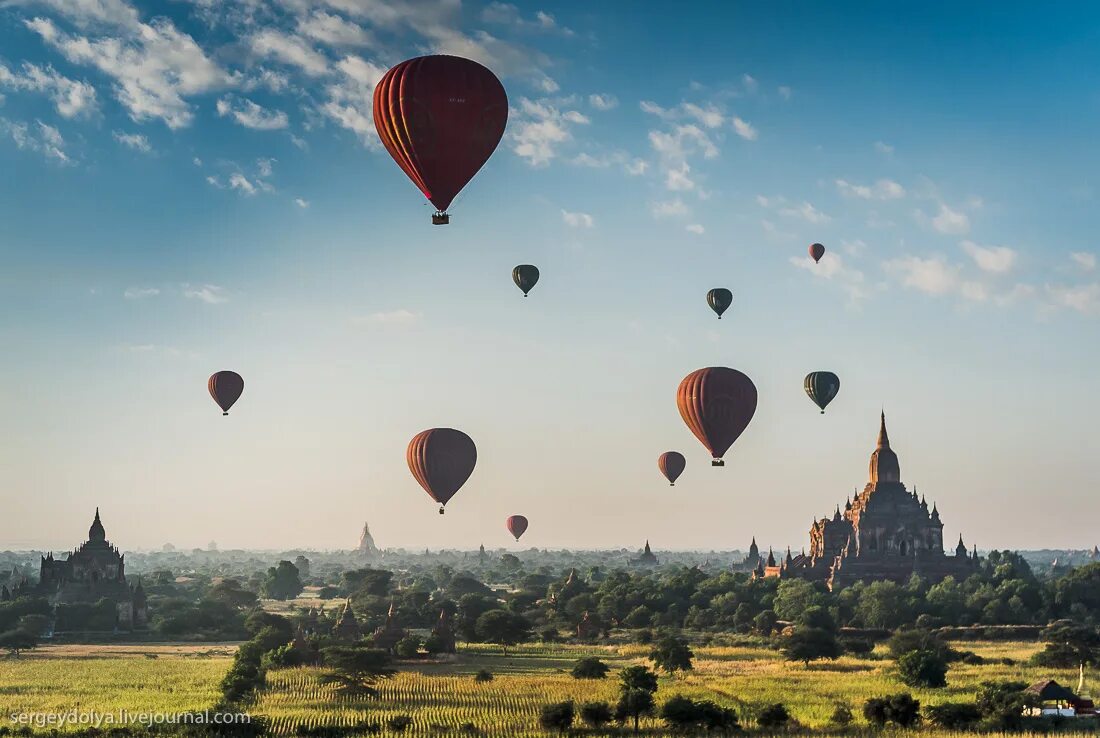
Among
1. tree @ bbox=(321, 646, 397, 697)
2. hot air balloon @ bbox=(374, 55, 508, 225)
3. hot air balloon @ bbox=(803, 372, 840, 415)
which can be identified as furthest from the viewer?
hot air balloon @ bbox=(803, 372, 840, 415)

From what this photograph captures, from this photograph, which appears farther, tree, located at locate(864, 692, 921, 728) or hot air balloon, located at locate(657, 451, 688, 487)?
hot air balloon, located at locate(657, 451, 688, 487)

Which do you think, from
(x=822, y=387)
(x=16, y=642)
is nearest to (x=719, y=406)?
(x=822, y=387)

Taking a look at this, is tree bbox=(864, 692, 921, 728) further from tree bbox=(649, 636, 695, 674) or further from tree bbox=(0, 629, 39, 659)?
tree bbox=(0, 629, 39, 659)

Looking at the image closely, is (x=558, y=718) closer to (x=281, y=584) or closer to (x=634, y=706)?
(x=634, y=706)

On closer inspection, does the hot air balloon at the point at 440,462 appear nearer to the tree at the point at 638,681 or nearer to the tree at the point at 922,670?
the tree at the point at 638,681

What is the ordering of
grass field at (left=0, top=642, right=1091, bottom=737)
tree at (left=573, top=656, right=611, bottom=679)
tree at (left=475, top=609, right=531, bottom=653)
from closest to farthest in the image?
grass field at (left=0, top=642, right=1091, bottom=737) < tree at (left=573, top=656, right=611, bottom=679) < tree at (left=475, top=609, right=531, bottom=653)

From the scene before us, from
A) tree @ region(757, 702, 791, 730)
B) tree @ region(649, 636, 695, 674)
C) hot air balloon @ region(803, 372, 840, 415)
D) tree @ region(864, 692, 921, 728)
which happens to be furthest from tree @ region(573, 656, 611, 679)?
hot air balloon @ region(803, 372, 840, 415)

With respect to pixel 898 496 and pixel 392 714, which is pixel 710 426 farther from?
pixel 898 496
